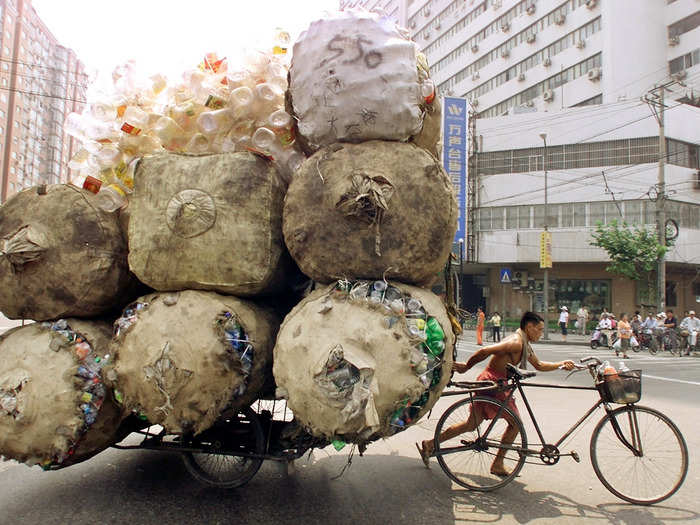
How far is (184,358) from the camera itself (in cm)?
268

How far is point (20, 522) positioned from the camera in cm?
316

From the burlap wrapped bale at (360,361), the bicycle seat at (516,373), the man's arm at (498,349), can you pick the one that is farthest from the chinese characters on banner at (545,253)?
the burlap wrapped bale at (360,361)

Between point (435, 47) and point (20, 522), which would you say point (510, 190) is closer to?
point (435, 47)

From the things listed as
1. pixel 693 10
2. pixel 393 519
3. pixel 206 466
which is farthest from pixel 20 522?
pixel 693 10

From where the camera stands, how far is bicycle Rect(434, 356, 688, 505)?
370 cm

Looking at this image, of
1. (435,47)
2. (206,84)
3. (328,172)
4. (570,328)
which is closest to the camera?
(328,172)

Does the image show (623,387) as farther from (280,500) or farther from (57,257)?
(57,257)

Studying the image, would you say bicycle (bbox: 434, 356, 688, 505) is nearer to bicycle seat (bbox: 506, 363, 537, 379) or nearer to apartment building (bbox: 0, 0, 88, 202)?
bicycle seat (bbox: 506, 363, 537, 379)

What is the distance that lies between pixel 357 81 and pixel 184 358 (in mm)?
1715

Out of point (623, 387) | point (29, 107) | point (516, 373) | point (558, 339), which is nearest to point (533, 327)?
point (516, 373)

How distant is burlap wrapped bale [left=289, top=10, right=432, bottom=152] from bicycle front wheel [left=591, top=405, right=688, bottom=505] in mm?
2590

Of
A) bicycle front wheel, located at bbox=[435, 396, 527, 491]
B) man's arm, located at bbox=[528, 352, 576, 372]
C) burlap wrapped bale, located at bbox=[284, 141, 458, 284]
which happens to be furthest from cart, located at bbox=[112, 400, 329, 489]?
man's arm, located at bbox=[528, 352, 576, 372]

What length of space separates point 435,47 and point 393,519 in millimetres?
49110

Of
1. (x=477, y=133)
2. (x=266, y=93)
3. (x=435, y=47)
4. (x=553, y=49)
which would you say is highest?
(x=435, y=47)
